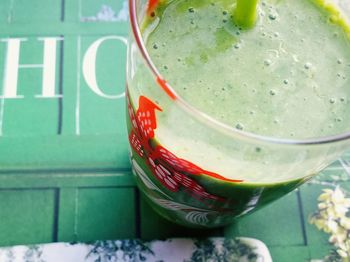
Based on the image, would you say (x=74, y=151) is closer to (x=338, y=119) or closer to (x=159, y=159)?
(x=159, y=159)

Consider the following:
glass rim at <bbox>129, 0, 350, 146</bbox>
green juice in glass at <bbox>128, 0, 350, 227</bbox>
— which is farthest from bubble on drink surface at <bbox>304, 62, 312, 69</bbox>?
glass rim at <bbox>129, 0, 350, 146</bbox>

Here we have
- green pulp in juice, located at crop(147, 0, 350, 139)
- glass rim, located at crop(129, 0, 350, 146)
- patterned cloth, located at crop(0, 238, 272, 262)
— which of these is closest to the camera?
glass rim, located at crop(129, 0, 350, 146)

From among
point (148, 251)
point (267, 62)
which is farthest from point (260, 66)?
point (148, 251)

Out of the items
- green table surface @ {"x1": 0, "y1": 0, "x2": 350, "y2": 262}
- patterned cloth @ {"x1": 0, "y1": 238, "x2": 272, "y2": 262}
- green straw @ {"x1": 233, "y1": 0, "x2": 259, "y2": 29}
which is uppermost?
green straw @ {"x1": 233, "y1": 0, "x2": 259, "y2": 29}

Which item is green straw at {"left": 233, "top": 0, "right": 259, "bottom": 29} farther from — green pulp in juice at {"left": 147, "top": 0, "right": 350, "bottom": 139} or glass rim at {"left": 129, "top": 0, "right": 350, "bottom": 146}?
glass rim at {"left": 129, "top": 0, "right": 350, "bottom": 146}

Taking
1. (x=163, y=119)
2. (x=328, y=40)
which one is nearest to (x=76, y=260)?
(x=163, y=119)

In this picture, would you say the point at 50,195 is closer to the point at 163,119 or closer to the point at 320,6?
the point at 163,119
